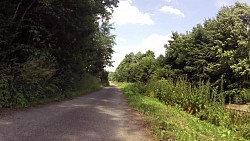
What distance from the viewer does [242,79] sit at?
3794 cm

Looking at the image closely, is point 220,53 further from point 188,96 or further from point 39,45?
point 39,45

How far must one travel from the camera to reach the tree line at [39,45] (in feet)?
51.3

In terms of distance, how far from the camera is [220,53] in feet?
131

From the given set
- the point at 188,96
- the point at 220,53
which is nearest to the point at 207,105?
the point at 188,96

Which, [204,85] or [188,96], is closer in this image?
[204,85]

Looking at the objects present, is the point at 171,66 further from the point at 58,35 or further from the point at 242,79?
the point at 58,35

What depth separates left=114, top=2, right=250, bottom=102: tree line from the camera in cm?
3750

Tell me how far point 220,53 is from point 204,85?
2571cm

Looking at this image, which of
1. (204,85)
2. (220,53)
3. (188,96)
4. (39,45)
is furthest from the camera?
(220,53)

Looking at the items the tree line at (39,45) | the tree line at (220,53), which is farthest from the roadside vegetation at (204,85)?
the tree line at (39,45)

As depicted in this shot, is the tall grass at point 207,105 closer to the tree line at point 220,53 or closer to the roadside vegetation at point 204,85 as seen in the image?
the roadside vegetation at point 204,85

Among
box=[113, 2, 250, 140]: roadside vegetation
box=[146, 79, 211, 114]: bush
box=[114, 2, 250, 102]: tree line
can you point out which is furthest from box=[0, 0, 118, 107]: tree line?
box=[114, 2, 250, 102]: tree line

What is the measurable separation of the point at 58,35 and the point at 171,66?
35402 mm

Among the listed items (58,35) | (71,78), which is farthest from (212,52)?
(58,35)
